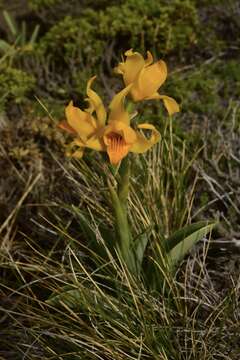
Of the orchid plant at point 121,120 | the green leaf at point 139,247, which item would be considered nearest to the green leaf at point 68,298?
the green leaf at point 139,247

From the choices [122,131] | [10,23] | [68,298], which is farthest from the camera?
[10,23]

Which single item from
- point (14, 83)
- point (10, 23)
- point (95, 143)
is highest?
point (95, 143)

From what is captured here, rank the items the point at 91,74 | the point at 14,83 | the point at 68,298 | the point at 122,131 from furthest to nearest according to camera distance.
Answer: the point at 91,74
the point at 14,83
the point at 68,298
the point at 122,131

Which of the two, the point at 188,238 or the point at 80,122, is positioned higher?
the point at 80,122

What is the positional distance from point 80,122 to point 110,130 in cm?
8

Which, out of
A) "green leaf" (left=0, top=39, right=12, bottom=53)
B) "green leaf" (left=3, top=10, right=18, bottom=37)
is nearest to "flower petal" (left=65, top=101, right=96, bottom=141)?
"green leaf" (left=0, top=39, right=12, bottom=53)

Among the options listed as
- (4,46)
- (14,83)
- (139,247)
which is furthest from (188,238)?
(4,46)

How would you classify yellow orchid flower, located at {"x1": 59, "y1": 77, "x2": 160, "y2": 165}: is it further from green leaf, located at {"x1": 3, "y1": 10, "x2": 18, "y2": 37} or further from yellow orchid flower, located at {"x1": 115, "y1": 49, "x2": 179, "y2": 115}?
green leaf, located at {"x1": 3, "y1": 10, "x2": 18, "y2": 37}

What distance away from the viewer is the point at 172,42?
3152 millimetres

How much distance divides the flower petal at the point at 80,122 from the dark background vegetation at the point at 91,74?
82 cm

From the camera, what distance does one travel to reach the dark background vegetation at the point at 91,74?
2584 mm

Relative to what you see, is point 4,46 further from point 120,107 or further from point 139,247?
point 120,107

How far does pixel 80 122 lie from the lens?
1.68 metres

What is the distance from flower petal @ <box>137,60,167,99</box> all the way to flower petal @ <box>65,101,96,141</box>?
0.14 m
